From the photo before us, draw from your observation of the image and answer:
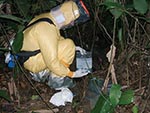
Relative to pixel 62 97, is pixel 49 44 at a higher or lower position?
higher

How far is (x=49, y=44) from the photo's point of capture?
146 inches

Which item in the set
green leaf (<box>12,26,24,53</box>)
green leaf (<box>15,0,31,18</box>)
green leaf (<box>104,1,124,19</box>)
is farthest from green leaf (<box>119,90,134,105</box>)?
green leaf (<box>15,0,31,18</box>)

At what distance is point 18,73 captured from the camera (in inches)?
161

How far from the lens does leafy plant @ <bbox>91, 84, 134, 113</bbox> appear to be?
2883 mm

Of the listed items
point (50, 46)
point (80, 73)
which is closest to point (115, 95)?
point (50, 46)

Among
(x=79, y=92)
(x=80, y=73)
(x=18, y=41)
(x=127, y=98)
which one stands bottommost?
(x=79, y=92)

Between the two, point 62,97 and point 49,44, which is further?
point 62,97

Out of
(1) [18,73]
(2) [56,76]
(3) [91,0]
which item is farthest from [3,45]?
(3) [91,0]

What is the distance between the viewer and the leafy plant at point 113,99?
288cm

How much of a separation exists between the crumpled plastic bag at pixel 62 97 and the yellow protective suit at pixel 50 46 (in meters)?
0.15

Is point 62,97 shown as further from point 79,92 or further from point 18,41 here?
point 18,41

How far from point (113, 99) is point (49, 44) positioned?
3.33ft

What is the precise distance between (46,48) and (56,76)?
1.03ft

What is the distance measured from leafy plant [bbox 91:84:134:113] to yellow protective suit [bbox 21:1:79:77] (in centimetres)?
82
